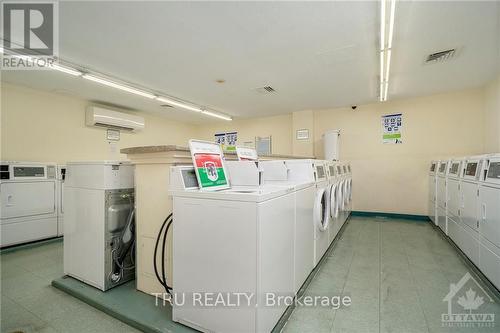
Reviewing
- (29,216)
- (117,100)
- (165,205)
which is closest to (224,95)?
(117,100)

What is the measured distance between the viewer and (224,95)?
16.0 ft

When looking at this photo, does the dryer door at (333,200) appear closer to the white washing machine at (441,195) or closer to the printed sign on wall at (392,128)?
the white washing machine at (441,195)

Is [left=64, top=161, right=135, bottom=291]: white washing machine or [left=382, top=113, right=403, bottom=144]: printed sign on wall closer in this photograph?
[left=64, top=161, right=135, bottom=291]: white washing machine

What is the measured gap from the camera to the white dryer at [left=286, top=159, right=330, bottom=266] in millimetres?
2473

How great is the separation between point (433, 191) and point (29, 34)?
6.75m

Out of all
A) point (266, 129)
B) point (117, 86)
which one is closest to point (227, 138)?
point (266, 129)

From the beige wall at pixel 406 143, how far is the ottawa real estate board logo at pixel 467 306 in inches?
123

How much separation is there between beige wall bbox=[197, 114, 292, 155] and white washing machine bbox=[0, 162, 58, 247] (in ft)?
15.5

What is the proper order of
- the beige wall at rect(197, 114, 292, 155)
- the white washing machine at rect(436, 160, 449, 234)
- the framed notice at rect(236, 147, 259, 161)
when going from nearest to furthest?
the framed notice at rect(236, 147, 259, 161) < the white washing machine at rect(436, 160, 449, 234) < the beige wall at rect(197, 114, 292, 155)

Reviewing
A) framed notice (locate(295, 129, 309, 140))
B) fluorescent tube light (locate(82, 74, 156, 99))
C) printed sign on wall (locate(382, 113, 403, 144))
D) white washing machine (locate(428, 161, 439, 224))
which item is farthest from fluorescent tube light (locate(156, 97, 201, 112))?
white washing machine (locate(428, 161, 439, 224))

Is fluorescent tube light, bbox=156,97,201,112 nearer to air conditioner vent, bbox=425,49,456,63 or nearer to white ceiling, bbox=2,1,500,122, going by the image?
white ceiling, bbox=2,1,500,122

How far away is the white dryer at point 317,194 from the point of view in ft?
8.11

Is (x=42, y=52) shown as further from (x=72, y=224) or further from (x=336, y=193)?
(x=336, y=193)

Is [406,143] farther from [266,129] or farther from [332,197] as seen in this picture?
[266,129]
